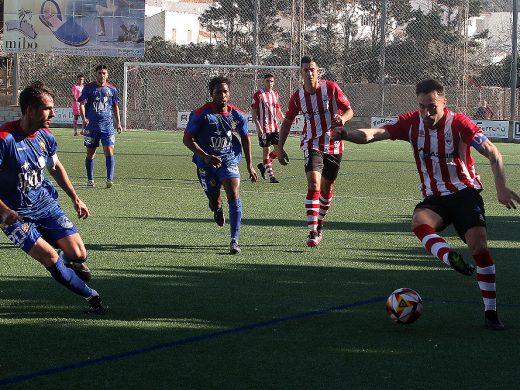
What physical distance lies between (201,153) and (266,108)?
10.2 meters

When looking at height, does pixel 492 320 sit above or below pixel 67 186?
below

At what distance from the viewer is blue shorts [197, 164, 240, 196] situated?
36.8 ft

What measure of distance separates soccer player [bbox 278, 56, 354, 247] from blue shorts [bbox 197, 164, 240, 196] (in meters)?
0.63

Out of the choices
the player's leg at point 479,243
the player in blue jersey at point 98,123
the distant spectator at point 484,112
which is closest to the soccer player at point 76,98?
the distant spectator at point 484,112

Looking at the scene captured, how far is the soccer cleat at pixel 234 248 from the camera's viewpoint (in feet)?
35.1

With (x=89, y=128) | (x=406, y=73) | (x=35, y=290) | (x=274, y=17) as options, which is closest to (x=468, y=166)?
(x=35, y=290)

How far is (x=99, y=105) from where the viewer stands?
18.0 meters

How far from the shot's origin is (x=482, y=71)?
39.6 metres

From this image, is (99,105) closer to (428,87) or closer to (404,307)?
(428,87)

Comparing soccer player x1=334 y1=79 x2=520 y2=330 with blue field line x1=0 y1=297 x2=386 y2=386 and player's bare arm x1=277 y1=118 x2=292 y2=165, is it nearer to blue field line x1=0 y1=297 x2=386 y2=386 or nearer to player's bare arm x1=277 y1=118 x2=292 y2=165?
blue field line x1=0 y1=297 x2=386 y2=386

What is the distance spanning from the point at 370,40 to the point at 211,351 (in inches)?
1416

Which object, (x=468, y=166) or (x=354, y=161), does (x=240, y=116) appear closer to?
(x=468, y=166)

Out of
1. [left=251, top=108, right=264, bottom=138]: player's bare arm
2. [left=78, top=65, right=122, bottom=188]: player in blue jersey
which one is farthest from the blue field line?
[left=251, top=108, right=264, bottom=138]: player's bare arm

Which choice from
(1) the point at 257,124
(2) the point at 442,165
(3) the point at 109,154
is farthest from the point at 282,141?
(1) the point at 257,124
